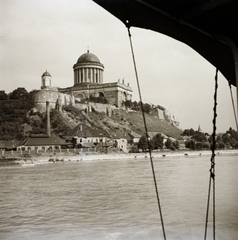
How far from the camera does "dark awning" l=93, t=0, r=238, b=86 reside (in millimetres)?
1170

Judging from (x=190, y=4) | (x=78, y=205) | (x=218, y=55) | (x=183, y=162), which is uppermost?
(x=190, y=4)

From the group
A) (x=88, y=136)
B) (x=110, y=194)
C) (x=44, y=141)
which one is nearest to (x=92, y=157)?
(x=88, y=136)

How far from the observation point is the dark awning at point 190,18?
3.84ft

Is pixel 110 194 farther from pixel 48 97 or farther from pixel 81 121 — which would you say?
pixel 81 121

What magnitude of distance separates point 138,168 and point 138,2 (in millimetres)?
7279

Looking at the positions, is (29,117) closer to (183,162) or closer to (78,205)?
(78,205)

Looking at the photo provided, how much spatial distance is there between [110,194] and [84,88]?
2.09 m

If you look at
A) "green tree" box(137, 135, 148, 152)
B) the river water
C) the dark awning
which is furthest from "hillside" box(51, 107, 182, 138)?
the dark awning

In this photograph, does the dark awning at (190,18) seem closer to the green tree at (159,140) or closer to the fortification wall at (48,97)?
the fortification wall at (48,97)

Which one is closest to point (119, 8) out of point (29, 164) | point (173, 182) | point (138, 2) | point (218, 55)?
point (138, 2)

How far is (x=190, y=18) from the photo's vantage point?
1.21 meters

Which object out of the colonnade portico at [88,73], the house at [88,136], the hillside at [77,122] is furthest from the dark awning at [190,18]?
the house at [88,136]

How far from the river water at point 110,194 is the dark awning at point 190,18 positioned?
1785mm

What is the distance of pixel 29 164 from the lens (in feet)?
28.2
